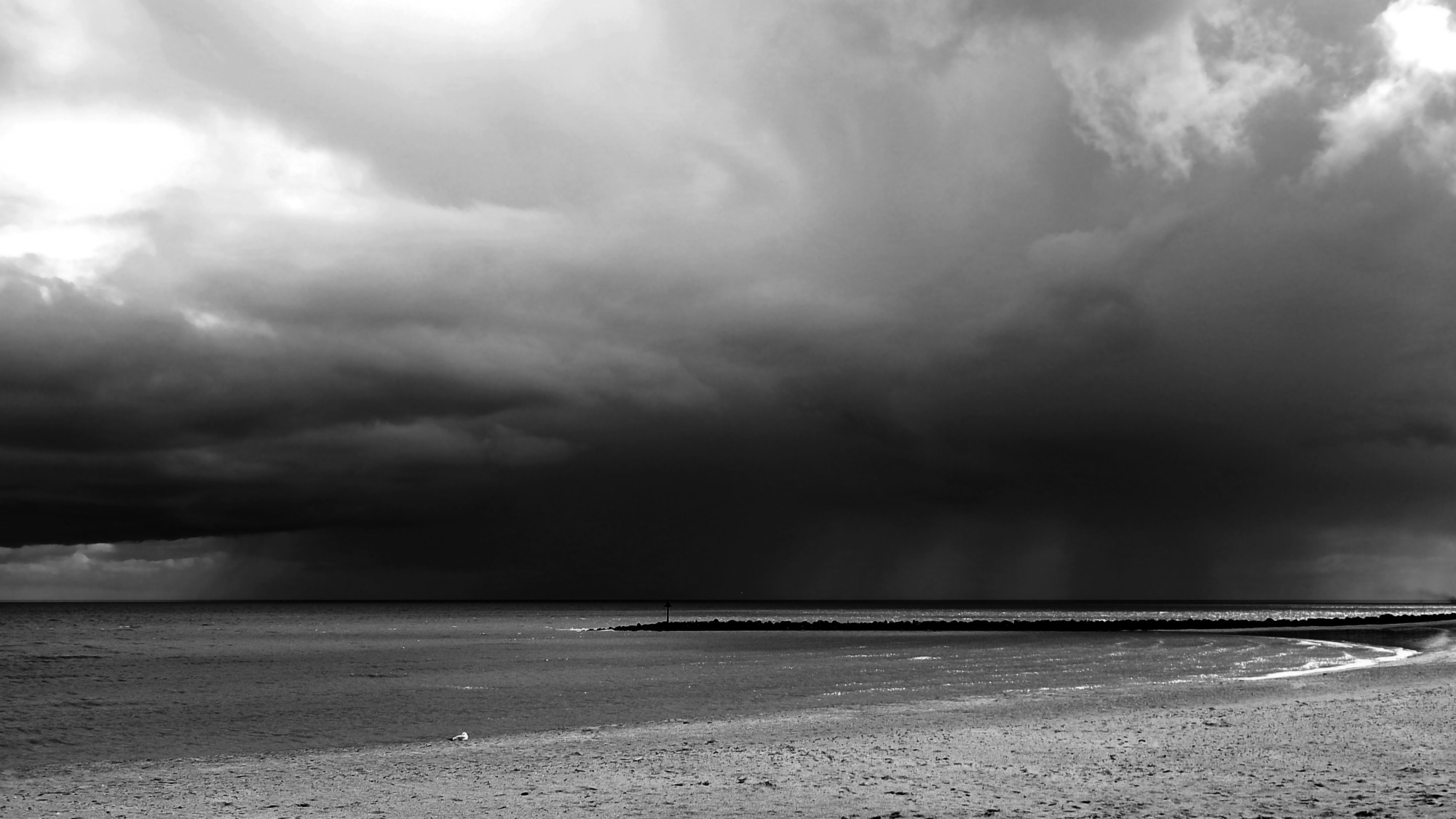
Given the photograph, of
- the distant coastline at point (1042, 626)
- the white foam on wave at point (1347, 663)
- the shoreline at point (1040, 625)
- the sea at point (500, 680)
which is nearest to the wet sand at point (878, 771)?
the sea at point (500, 680)

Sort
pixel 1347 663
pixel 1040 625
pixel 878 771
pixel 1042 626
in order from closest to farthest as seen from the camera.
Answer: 1. pixel 878 771
2. pixel 1347 663
3. pixel 1042 626
4. pixel 1040 625

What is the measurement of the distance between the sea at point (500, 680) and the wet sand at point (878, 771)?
571cm

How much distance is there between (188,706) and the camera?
48875 mm

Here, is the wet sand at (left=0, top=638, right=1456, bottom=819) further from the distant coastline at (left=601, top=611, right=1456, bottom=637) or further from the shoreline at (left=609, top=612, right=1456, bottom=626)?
the shoreline at (left=609, top=612, right=1456, bottom=626)

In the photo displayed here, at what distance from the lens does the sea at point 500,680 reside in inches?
1543

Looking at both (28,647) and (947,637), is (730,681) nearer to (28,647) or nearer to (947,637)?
(947,637)

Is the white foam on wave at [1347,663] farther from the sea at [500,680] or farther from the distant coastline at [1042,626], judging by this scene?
the distant coastline at [1042,626]

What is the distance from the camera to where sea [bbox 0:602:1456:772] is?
39188 millimetres

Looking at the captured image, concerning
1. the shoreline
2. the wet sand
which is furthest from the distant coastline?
the wet sand

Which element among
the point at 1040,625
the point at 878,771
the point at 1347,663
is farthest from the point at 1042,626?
the point at 878,771

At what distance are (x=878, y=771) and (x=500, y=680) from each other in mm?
41959

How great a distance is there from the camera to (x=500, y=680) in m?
62.0

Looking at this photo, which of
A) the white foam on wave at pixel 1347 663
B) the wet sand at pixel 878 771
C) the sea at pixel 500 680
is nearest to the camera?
the wet sand at pixel 878 771

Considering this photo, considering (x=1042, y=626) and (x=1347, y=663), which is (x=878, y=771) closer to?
(x=1347, y=663)
